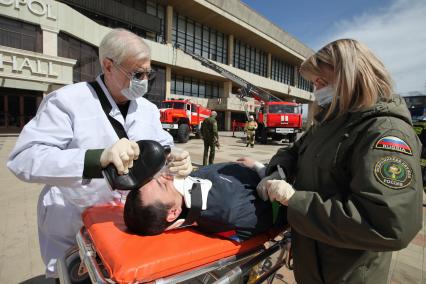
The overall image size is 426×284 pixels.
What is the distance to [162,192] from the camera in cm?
152

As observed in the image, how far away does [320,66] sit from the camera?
1365mm

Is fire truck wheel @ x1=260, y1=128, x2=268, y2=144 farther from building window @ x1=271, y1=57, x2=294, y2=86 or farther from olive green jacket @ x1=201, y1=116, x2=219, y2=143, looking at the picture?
building window @ x1=271, y1=57, x2=294, y2=86

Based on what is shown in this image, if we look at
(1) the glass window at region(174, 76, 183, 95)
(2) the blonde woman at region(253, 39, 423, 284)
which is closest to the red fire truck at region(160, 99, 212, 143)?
(1) the glass window at region(174, 76, 183, 95)

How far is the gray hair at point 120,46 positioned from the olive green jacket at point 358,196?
3.86 ft

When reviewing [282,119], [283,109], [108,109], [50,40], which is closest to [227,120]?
[283,109]

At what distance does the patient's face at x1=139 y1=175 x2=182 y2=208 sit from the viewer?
1464mm

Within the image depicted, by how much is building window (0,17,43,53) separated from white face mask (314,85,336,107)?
18.1 metres

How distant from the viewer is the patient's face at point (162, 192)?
1464 millimetres

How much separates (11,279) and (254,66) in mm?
35453

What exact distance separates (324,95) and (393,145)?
18.5 inches

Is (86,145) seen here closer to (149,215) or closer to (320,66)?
(149,215)

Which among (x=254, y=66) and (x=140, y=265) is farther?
(x=254, y=66)

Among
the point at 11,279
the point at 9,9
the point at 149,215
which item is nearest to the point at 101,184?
the point at 149,215

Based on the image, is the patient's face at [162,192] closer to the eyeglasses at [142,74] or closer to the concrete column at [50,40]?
the eyeglasses at [142,74]
